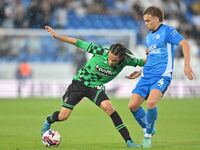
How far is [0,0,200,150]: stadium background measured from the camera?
21.3 m

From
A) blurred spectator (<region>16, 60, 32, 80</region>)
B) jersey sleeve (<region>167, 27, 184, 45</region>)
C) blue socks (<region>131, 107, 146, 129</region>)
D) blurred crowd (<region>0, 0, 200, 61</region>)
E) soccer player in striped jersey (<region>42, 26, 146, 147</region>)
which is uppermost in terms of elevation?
jersey sleeve (<region>167, 27, 184, 45</region>)

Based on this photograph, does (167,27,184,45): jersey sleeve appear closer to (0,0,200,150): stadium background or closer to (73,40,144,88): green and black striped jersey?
(73,40,144,88): green and black striped jersey

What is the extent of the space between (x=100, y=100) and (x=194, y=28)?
20081mm

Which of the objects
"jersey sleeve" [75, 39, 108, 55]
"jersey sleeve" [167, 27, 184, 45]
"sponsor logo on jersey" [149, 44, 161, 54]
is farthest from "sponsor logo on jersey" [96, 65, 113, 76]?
"jersey sleeve" [167, 27, 184, 45]

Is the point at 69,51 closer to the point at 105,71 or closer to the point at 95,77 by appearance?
the point at 95,77

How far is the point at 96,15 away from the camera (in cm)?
3031

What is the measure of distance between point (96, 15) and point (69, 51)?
10.5 ft

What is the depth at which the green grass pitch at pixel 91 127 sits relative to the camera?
11297mm

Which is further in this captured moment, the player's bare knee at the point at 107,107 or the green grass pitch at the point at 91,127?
the green grass pitch at the point at 91,127

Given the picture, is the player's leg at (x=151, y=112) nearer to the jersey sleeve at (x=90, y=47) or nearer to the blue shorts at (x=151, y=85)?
the blue shorts at (x=151, y=85)

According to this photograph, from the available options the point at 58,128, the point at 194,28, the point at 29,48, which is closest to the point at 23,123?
the point at 58,128

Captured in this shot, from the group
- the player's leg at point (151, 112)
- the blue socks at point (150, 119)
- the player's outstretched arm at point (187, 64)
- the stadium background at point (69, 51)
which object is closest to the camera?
the player's outstretched arm at point (187, 64)

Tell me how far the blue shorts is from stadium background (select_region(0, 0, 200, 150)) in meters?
6.25

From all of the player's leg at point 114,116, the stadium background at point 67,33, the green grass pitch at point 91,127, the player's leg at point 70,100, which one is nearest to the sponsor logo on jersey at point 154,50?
the player's leg at point 114,116
